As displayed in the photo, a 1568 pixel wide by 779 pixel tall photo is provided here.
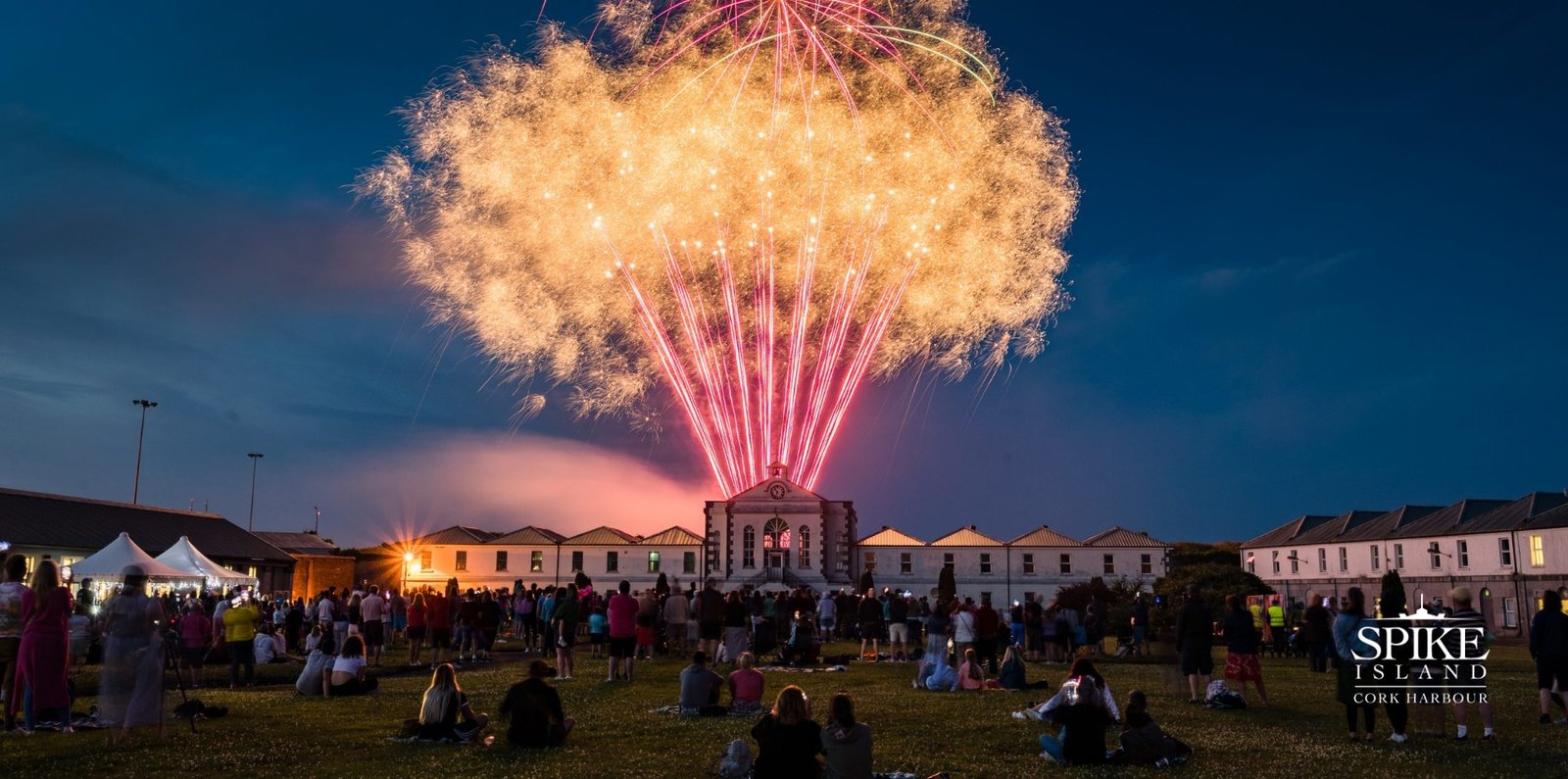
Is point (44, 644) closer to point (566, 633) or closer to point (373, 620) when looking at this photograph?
point (566, 633)

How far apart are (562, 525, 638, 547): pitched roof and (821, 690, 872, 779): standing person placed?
69.5 meters

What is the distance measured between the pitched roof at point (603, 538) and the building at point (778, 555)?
0.23 feet

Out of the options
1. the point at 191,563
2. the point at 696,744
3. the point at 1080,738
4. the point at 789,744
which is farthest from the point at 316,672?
the point at 191,563

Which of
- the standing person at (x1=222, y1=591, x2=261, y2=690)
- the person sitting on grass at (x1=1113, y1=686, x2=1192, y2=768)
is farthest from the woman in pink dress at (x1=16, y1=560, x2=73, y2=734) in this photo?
the person sitting on grass at (x1=1113, y1=686, x2=1192, y2=768)

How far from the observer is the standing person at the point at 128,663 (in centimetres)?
1138

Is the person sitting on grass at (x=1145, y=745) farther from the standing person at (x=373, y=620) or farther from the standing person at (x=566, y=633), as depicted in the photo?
the standing person at (x=373, y=620)

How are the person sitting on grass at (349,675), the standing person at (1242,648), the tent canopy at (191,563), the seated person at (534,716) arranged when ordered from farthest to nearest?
the tent canopy at (191,563) < the person sitting on grass at (349,675) < the standing person at (1242,648) < the seated person at (534,716)

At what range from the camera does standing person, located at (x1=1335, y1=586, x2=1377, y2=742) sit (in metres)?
11.9

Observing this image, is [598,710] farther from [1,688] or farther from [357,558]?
[357,558]

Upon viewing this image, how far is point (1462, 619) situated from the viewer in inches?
464

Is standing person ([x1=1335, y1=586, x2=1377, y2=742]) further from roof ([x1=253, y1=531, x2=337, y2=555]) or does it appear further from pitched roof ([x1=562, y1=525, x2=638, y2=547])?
roof ([x1=253, y1=531, x2=337, y2=555])

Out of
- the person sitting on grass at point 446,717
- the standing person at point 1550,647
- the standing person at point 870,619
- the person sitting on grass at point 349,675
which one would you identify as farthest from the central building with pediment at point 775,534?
the person sitting on grass at point 446,717

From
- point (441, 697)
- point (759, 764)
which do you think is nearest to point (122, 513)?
point (441, 697)

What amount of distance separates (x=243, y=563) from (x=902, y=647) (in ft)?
126
